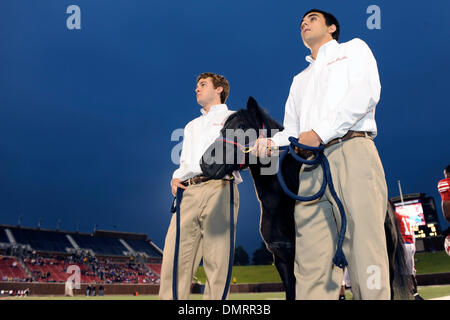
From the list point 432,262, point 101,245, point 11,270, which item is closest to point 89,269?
point 11,270

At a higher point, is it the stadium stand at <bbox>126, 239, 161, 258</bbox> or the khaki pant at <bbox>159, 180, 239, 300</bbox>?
the khaki pant at <bbox>159, 180, 239, 300</bbox>

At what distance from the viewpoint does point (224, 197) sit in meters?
4.15

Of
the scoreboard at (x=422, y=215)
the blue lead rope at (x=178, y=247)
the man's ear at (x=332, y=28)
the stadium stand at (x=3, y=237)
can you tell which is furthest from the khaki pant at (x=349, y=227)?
the stadium stand at (x=3, y=237)

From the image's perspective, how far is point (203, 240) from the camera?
4.06m

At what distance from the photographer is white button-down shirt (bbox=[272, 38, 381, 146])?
8.05ft

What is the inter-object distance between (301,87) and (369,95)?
2.50 feet

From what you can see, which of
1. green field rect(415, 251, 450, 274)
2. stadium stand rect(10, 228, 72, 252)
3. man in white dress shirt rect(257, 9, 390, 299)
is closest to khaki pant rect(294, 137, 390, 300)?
man in white dress shirt rect(257, 9, 390, 299)

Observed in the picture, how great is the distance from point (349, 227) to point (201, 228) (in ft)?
6.78

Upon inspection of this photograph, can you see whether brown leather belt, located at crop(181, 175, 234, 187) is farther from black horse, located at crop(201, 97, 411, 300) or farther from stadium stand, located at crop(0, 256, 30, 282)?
stadium stand, located at crop(0, 256, 30, 282)

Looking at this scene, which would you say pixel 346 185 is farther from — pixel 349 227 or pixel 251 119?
pixel 251 119

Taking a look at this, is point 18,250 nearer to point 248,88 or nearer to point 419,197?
point 419,197

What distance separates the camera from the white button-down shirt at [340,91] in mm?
2455

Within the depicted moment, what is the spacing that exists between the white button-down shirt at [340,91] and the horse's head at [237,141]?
2.61 ft
